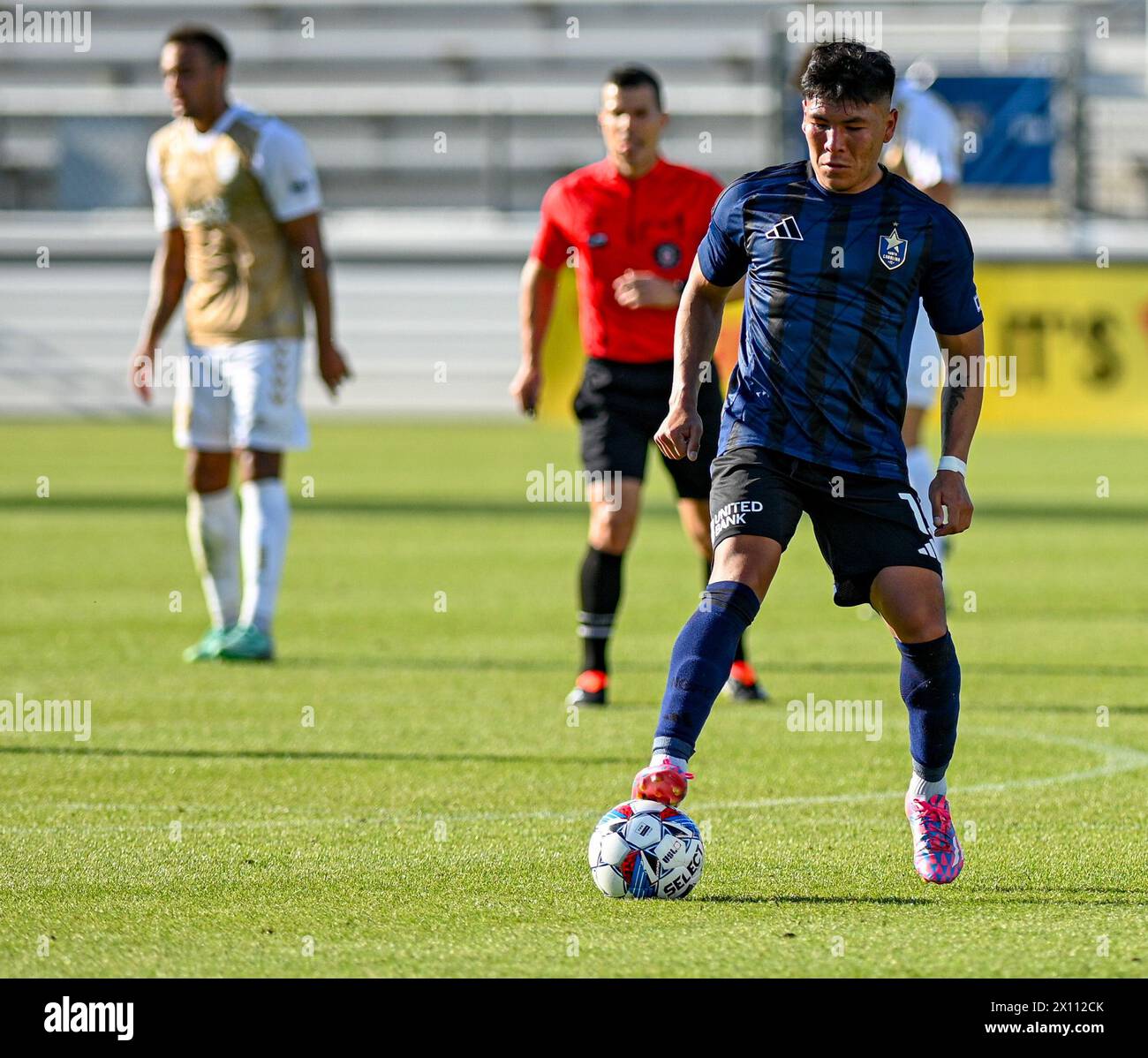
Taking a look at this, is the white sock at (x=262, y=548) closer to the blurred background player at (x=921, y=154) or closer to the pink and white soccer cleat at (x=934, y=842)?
the blurred background player at (x=921, y=154)

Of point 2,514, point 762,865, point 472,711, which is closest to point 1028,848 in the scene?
point 762,865

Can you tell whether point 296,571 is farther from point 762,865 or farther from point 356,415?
point 356,415

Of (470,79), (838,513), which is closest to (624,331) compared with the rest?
(838,513)

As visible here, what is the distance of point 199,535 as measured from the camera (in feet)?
29.5

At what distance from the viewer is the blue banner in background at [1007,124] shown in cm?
2658

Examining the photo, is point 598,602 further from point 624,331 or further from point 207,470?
point 207,470

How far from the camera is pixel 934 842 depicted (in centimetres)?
481

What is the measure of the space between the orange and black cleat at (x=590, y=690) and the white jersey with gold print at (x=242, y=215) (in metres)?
2.27

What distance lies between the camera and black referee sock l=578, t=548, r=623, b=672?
7.74m

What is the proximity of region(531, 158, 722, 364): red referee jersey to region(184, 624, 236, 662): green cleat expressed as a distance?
230 centimetres

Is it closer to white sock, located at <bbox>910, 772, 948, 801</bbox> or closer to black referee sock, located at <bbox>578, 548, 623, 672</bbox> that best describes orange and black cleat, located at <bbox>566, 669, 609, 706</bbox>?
black referee sock, located at <bbox>578, 548, 623, 672</bbox>

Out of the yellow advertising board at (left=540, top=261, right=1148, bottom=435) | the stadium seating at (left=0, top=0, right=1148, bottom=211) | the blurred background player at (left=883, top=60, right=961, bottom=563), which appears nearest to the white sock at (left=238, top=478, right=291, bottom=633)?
the blurred background player at (left=883, top=60, right=961, bottom=563)

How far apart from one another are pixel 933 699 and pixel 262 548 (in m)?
4.53

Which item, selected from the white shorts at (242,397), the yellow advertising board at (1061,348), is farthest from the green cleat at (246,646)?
the yellow advertising board at (1061,348)
